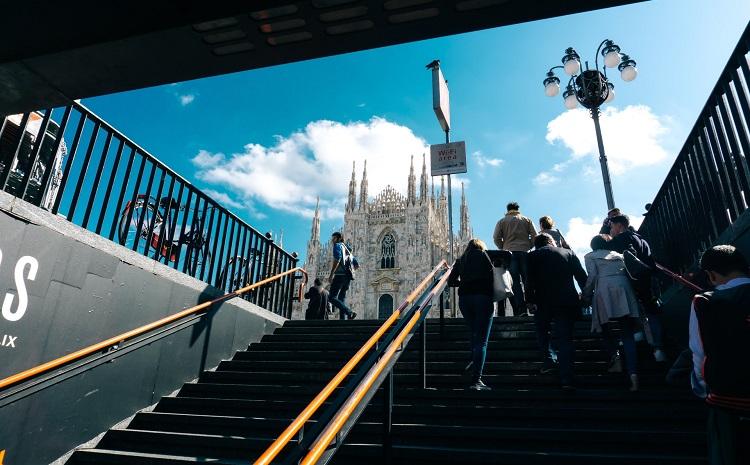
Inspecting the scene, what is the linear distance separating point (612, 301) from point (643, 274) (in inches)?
26.1

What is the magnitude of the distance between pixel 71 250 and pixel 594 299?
540cm

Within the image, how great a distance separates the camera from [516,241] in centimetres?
702

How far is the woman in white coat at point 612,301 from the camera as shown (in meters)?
4.42

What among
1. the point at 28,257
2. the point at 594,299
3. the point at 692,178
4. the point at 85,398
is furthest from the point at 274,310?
the point at 692,178

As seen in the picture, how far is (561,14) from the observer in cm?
219

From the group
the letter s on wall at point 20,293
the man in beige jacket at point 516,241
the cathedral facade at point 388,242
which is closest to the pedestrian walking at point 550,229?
the man in beige jacket at point 516,241

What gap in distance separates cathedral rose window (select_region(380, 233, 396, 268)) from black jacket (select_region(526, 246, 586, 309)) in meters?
38.2

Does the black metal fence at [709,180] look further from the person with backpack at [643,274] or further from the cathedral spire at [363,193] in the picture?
the cathedral spire at [363,193]

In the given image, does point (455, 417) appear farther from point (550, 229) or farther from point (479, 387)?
point (550, 229)

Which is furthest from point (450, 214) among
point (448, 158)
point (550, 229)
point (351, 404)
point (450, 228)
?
point (351, 404)

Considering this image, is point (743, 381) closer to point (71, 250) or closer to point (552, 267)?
point (552, 267)

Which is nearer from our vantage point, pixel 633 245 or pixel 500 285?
pixel 633 245

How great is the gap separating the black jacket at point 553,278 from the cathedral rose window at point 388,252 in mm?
38170

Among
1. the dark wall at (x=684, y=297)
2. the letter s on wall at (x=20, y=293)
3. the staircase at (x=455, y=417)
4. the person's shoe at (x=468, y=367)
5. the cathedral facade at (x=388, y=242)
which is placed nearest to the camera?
the staircase at (x=455, y=417)
